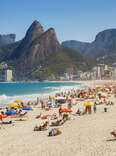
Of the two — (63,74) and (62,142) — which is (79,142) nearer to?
(62,142)

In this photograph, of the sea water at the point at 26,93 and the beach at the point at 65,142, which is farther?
the sea water at the point at 26,93

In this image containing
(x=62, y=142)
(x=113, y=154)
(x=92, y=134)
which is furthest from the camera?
(x=92, y=134)

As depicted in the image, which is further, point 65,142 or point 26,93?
point 26,93

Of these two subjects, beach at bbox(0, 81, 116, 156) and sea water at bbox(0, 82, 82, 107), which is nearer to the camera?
beach at bbox(0, 81, 116, 156)

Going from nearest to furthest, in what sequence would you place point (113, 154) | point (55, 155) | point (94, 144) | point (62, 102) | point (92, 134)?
point (113, 154) < point (55, 155) < point (94, 144) < point (92, 134) < point (62, 102)

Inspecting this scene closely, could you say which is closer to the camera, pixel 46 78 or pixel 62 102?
pixel 62 102

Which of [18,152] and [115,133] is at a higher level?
[115,133]

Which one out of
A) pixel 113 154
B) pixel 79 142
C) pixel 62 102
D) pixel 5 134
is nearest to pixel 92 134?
pixel 79 142

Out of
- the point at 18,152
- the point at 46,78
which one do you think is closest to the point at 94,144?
the point at 18,152

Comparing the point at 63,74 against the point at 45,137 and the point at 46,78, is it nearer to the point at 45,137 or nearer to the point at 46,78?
the point at 46,78

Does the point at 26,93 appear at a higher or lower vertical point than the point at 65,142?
lower
